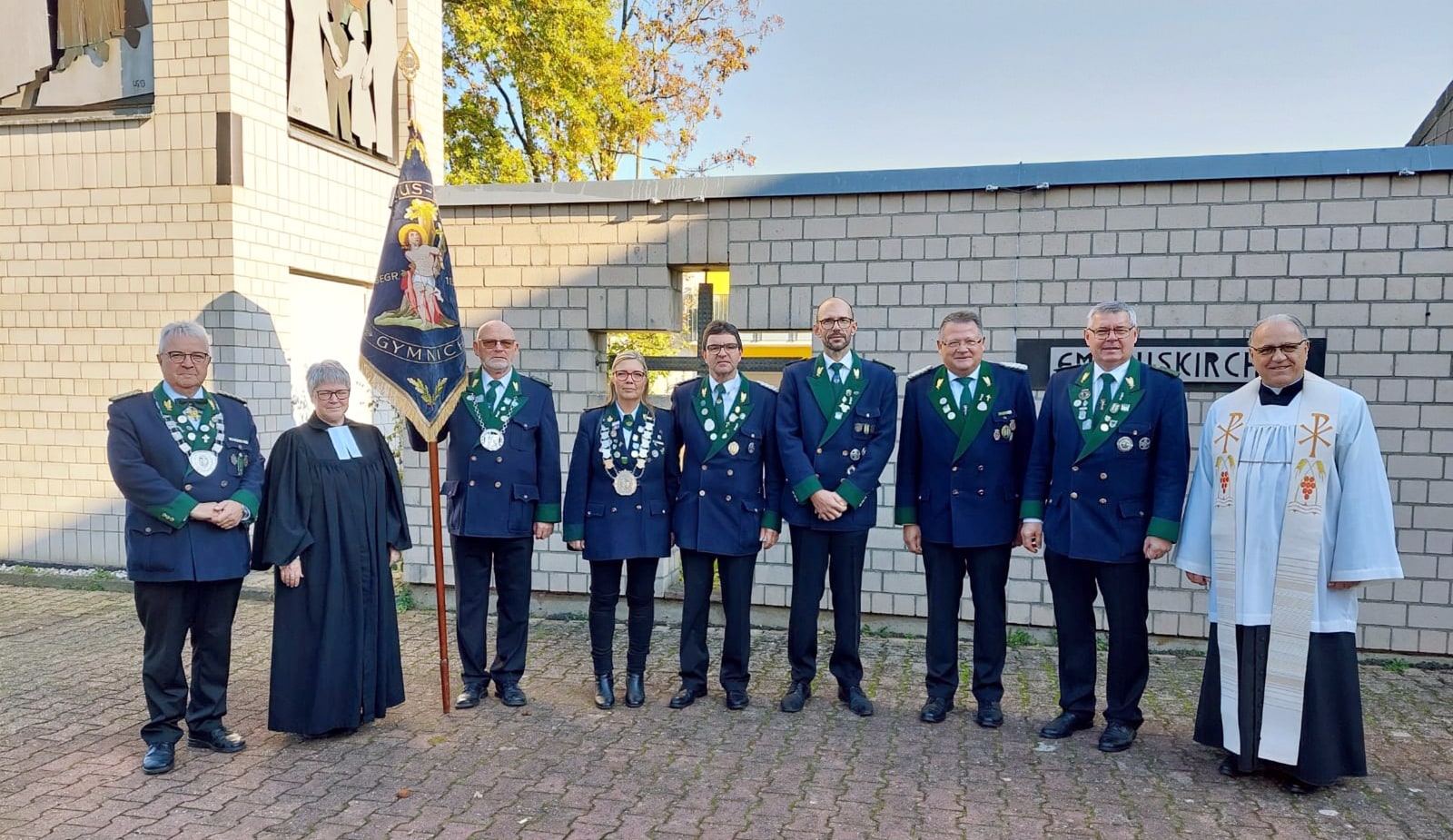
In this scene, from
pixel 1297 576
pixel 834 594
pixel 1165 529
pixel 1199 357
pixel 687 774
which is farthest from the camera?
pixel 1199 357

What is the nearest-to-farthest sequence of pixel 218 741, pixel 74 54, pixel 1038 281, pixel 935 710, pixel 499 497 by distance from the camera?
pixel 218 741 < pixel 935 710 < pixel 499 497 < pixel 1038 281 < pixel 74 54

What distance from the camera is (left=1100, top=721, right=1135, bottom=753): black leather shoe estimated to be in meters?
4.38

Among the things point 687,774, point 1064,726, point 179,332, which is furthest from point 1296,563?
point 179,332

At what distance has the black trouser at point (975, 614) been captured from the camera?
15.6 feet

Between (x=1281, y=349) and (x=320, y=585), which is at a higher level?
(x=1281, y=349)

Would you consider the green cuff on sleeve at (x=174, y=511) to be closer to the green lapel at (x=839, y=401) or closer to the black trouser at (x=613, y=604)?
the black trouser at (x=613, y=604)

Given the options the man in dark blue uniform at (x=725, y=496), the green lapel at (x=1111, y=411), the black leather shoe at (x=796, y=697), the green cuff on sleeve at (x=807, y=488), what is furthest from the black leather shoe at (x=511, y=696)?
the green lapel at (x=1111, y=411)

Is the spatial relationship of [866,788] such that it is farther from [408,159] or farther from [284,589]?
[408,159]

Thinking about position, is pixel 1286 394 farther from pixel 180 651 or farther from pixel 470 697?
pixel 180 651

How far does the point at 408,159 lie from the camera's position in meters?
5.11

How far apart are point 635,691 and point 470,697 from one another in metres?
0.85

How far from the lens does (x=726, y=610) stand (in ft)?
16.3

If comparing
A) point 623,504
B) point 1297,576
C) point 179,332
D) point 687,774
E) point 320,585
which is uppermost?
point 179,332

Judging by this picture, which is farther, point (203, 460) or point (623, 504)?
point (623, 504)
